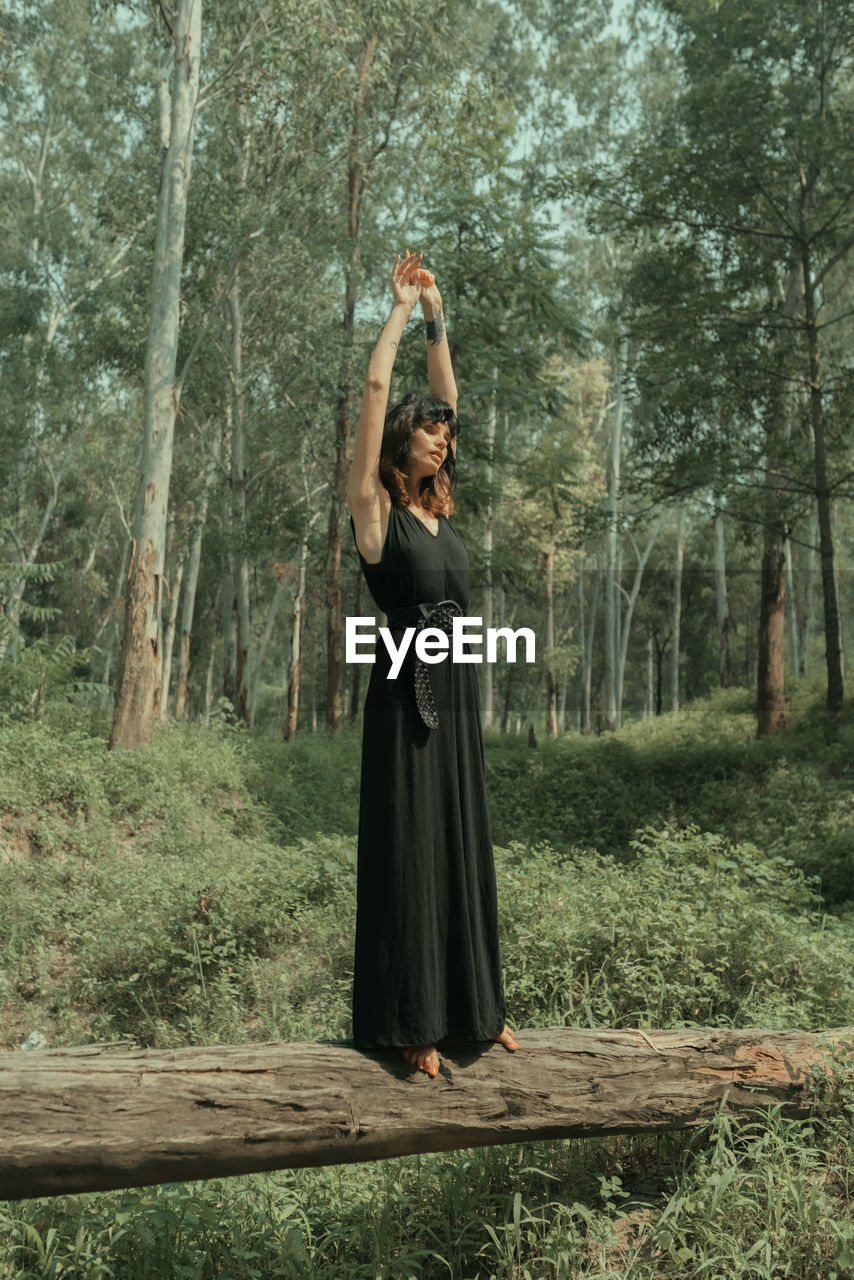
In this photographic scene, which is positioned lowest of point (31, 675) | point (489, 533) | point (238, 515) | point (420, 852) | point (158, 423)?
point (420, 852)

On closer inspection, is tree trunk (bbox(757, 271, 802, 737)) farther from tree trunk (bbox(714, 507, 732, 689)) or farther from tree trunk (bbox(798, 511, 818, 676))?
tree trunk (bbox(798, 511, 818, 676))

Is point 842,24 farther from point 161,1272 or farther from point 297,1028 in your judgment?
point 161,1272

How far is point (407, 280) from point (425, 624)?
1.23m

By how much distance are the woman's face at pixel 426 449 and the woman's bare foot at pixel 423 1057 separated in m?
1.90

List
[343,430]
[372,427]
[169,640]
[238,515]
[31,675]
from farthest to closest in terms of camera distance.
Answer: [169,640] < [238,515] < [343,430] < [31,675] < [372,427]

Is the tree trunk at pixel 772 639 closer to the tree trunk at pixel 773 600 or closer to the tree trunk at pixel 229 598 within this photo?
the tree trunk at pixel 773 600

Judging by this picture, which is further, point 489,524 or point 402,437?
point 489,524

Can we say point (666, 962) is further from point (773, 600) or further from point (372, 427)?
point (773, 600)

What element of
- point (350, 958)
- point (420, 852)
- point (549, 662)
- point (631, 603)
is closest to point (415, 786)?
point (420, 852)

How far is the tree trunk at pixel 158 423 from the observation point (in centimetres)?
1094

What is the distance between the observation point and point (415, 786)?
3400mm

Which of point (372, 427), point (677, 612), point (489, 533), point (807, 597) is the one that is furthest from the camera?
point (807, 597)

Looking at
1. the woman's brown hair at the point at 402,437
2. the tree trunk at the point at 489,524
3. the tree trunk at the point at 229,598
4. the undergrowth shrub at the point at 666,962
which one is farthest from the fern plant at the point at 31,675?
the woman's brown hair at the point at 402,437

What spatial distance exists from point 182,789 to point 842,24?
12.5m
